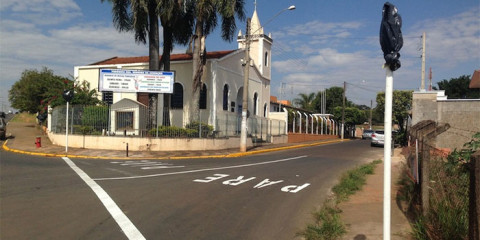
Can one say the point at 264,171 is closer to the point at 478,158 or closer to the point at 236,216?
the point at 236,216

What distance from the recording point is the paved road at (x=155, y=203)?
5836mm

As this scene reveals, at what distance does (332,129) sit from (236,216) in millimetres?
45256

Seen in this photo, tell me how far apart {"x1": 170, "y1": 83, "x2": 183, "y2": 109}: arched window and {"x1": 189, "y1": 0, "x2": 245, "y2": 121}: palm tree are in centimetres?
526

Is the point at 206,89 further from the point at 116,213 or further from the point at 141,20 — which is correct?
the point at 116,213

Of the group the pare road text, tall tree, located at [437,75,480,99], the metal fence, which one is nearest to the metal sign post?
the pare road text

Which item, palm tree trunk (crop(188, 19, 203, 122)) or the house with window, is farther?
the house with window

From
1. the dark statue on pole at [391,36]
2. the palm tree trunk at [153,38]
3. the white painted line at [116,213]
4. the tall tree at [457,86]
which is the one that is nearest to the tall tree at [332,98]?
the tall tree at [457,86]

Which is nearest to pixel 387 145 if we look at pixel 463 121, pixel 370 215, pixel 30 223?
pixel 370 215

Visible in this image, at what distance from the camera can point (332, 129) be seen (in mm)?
50281

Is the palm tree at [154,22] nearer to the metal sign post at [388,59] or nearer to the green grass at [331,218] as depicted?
the green grass at [331,218]

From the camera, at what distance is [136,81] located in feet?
74.9

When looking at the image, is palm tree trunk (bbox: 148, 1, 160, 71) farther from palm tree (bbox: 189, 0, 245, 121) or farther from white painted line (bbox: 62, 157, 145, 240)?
white painted line (bbox: 62, 157, 145, 240)

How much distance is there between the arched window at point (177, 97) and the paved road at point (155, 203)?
52.6 ft

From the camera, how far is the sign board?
2275cm
